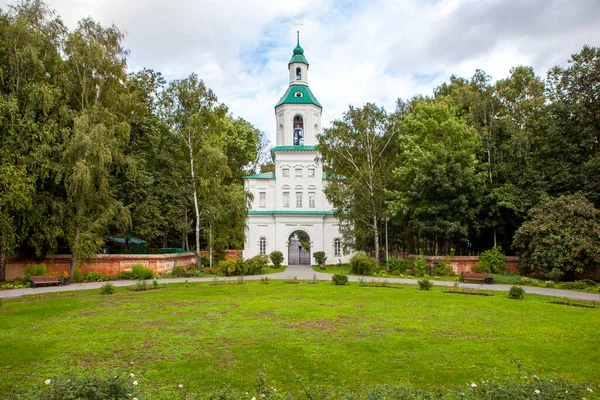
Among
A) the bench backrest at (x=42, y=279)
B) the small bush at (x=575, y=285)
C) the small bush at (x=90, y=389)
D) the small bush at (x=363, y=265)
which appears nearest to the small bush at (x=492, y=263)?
the small bush at (x=575, y=285)

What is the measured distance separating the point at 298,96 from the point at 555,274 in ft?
74.4

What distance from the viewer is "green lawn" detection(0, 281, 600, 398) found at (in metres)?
6.47

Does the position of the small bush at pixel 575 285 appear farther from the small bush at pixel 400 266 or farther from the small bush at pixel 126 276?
the small bush at pixel 126 276

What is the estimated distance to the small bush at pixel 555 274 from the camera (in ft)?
61.9

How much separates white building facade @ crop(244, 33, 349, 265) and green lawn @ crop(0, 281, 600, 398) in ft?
64.9

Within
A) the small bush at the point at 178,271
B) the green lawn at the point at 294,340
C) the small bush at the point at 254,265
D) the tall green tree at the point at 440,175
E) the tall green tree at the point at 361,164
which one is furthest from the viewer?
the tall green tree at the point at 361,164

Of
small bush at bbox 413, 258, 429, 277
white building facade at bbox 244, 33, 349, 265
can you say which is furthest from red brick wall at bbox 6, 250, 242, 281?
small bush at bbox 413, 258, 429, 277

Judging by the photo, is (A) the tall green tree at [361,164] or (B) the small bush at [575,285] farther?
(A) the tall green tree at [361,164]

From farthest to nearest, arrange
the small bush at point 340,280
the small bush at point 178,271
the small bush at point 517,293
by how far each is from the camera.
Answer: the small bush at point 178,271, the small bush at point 340,280, the small bush at point 517,293

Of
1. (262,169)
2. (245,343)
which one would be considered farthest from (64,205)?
(262,169)

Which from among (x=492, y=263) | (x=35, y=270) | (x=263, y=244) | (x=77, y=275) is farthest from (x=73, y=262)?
(x=492, y=263)

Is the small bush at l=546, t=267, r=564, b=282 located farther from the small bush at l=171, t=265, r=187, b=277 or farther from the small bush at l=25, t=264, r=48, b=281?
the small bush at l=25, t=264, r=48, b=281

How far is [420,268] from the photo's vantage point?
23.3 m

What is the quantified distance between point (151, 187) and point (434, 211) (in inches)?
745
